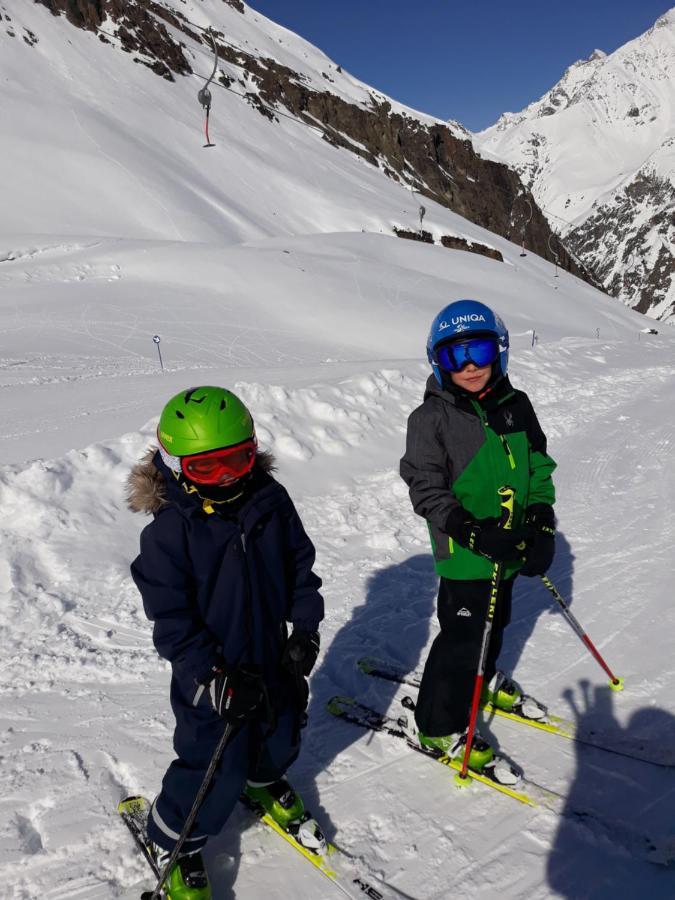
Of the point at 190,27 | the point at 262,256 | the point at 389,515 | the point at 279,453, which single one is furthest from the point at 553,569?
the point at 190,27

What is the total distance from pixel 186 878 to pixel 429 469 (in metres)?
2.09

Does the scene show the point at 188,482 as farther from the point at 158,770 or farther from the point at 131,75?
the point at 131,75

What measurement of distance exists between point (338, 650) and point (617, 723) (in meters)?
1.82

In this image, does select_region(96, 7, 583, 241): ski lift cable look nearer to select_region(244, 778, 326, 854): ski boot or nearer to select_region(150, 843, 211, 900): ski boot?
select_region(244, 778, 326, 854): ski boot

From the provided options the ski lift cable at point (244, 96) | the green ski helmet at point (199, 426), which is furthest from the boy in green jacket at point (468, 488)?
the ski lift cable at point (244, 96)

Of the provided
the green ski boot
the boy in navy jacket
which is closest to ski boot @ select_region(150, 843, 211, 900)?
the boy in navy jacket

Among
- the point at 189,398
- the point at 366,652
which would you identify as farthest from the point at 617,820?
the point at 189,398

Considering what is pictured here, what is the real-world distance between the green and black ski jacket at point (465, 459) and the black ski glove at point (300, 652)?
83 cm

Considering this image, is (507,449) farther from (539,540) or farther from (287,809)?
(287,809)

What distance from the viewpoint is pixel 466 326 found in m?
2.98

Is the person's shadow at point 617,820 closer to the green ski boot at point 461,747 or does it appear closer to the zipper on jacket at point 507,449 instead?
the green ski boot at point 461,747

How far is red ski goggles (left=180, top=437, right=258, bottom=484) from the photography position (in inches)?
94.1

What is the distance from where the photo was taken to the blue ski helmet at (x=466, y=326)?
2.98 meters

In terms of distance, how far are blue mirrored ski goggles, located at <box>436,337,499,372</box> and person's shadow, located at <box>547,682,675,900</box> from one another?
2204 mm
